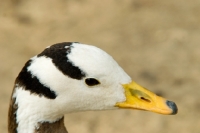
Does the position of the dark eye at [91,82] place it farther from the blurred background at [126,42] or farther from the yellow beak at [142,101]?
the blurred background at [126,42]

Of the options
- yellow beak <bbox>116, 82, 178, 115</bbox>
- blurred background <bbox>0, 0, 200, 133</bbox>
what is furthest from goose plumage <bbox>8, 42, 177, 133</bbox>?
blurred background <bbox>0, 0, 200, 133</bbox>

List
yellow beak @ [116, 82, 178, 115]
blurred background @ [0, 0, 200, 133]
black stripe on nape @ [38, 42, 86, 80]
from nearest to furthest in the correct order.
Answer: black stripe on nape @ [38, 42, 86, 80]
yellow beak @ [116, 82, 178, 115]
blurred background @ [0, 0, 200, 133]

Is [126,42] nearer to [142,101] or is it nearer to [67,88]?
[142,101]

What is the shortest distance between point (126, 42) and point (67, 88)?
3.00 metres

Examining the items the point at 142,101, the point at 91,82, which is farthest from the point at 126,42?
the point at 91,82

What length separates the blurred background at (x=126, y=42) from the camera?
13.7 feet

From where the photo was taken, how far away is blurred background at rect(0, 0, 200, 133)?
165 inches

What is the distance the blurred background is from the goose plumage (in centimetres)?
192

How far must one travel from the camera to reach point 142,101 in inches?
87.0

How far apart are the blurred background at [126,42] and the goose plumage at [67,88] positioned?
1925mm

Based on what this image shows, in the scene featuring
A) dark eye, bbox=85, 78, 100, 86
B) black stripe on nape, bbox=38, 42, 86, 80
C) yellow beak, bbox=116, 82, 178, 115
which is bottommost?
yellow beak, bbox=116, 82, 178, 115

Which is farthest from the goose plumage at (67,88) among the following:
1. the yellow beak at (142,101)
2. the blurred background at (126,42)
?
the blurred background at (126,42)

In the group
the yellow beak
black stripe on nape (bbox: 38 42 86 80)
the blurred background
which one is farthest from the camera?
the blurred background

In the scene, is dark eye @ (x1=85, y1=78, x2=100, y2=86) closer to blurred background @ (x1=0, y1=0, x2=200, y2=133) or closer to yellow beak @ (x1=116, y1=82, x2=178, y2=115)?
yellow beak @ (x1=116, y1=82, x2=178, y2=115)
